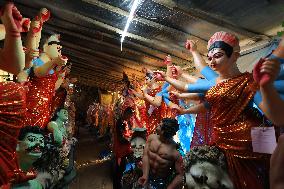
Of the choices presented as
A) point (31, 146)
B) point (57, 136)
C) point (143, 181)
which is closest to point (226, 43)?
point (31, 146)

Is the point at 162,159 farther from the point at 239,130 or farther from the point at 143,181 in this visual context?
the point at 239,130

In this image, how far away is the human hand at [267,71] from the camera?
164cm

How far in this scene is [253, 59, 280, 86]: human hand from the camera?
5.39ft

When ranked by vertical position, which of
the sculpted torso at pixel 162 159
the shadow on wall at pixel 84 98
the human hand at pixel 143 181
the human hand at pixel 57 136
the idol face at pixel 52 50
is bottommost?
the human hand at pixel 143 181

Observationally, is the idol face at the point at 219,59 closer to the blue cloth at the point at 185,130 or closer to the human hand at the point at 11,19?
the human hand at the point at 11,19

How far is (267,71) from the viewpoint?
1652mm

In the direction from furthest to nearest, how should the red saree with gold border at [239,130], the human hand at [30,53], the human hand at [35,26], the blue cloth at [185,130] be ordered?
the blue cloth at [185,130], the human hand at [35,26], the human hand at [30,53], the red saree with gold border at [239,130]

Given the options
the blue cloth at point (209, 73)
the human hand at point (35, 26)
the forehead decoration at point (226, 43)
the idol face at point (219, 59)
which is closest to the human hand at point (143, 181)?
the blue cloth at point (209, 73)

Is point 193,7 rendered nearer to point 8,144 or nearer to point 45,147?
point 45,147

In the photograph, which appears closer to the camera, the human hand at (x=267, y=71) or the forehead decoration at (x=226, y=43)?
the human hand at (x=267, y=71)

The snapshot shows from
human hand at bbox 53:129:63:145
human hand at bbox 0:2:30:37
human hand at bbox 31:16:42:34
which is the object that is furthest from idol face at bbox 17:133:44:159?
human hand at bbox 31:16:42:34

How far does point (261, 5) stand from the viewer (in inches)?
134

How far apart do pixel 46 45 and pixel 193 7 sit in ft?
7.96

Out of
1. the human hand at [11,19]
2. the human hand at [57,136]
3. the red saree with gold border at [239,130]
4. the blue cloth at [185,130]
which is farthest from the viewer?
the blue cloth at [185,130]
